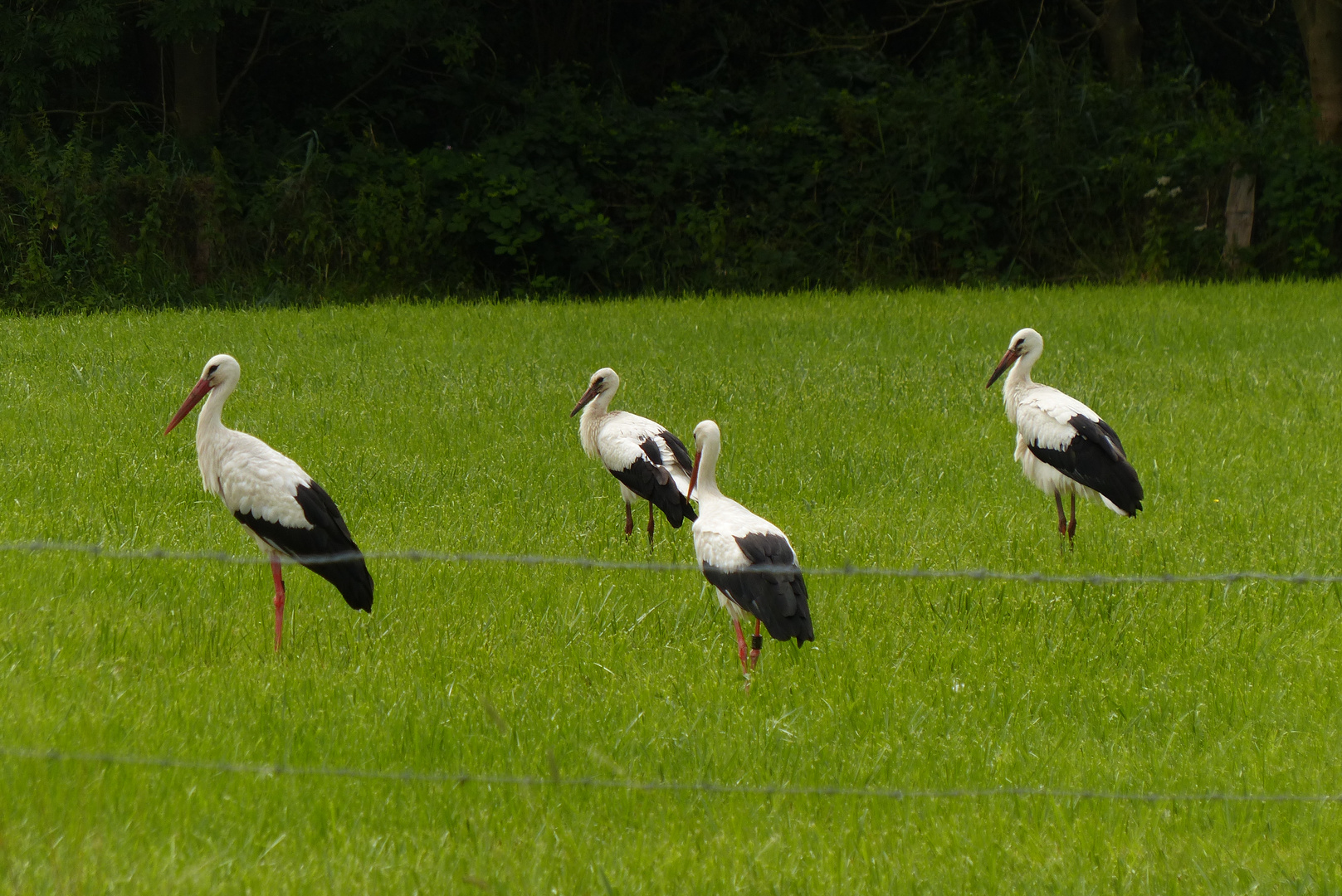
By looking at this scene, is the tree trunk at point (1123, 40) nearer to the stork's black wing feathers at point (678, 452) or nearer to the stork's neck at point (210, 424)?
the stork's black wing feathers at point (678, 452)

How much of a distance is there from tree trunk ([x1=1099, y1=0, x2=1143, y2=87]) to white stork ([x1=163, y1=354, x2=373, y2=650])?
18.6 m

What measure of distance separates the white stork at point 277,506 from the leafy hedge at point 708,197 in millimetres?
13189

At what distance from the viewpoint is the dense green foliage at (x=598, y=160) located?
18.6 meters

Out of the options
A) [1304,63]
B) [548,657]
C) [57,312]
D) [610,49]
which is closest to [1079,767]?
[548,657]

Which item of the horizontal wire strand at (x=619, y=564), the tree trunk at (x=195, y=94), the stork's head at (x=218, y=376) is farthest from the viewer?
the tree trunk at (x=195, y=94)

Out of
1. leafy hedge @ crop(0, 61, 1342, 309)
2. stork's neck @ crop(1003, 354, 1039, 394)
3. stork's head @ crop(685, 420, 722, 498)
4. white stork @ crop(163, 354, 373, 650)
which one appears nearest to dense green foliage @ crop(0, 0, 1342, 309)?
leafy hedge @ crop(0, 61, 1342, 309)

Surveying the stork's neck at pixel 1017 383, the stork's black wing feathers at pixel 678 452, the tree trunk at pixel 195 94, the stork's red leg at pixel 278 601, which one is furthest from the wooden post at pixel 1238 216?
the stork's red leg at pixel 278 601

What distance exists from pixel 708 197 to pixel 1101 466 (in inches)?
569

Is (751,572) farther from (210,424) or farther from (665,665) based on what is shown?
(210,424)

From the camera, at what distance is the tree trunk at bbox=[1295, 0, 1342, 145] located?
18891 mm

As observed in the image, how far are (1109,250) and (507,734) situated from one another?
17.2 metres

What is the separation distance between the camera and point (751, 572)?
4.71 meters

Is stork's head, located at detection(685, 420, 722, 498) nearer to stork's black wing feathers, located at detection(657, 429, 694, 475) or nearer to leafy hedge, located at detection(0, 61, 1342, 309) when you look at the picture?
stork's black wing feathers, located at detection(657, 429, 694, 475)

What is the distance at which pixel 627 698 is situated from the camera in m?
4.87
